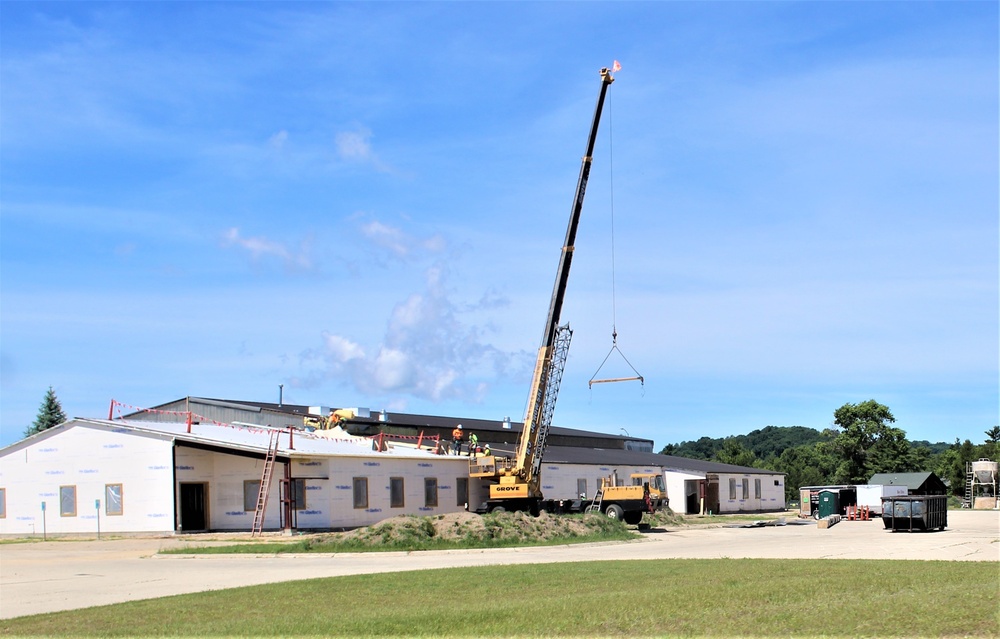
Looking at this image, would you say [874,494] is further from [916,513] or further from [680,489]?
[916,513]

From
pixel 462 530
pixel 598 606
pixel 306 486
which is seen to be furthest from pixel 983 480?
pixel 598 606

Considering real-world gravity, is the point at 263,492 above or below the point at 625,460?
above

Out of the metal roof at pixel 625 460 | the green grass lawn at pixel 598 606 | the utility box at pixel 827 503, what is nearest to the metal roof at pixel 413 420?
the metal roof at pixel 625 460

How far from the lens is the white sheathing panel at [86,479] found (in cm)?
4094

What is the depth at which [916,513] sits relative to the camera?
123ft

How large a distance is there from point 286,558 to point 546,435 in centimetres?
1685

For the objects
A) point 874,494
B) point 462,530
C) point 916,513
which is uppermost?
point 462,530

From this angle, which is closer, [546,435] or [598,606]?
[598,606]

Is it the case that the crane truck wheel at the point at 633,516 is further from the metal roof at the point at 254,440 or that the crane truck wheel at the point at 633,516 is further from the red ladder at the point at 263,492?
the red ladder at the point at 263,492

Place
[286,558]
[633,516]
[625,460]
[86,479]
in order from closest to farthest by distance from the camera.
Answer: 1. [286,558]
2. [86,479]
3. [633,516]
4. [625,460]

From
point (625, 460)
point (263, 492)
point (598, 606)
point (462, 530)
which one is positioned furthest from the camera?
point (625, 460)

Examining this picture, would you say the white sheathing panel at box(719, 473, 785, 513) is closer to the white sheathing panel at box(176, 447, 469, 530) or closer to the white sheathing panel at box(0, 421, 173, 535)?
the white sheathing panel at box(176, 447, 469, 530)

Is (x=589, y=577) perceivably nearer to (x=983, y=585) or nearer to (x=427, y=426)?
(x=983, y=585)

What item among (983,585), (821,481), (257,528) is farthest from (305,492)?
(821,481)
